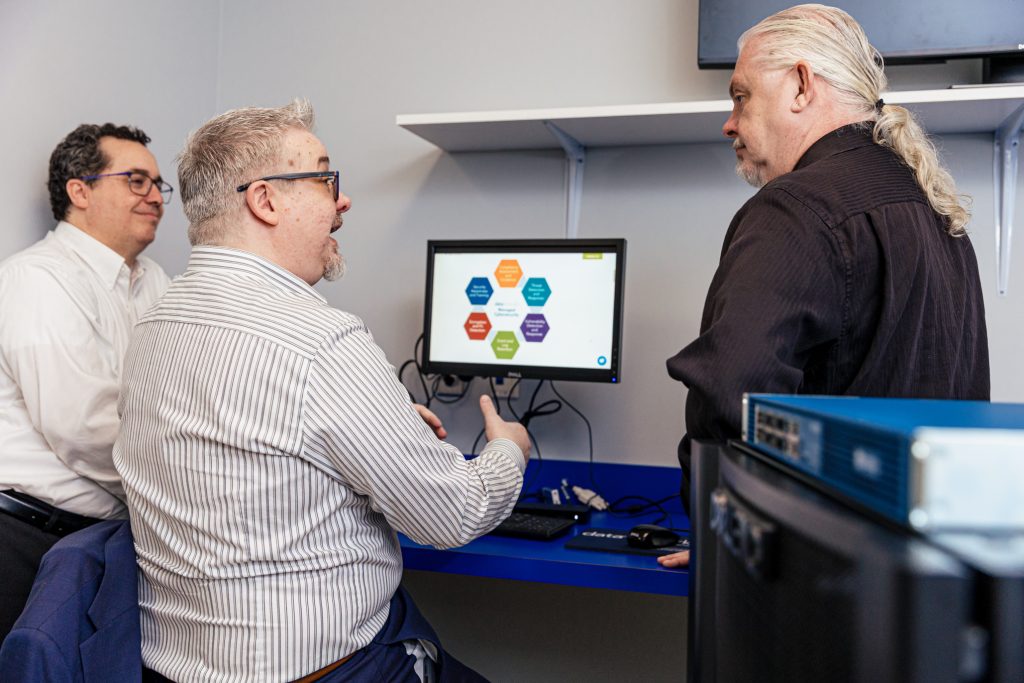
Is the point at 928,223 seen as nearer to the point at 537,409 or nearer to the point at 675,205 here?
the point at 675,205

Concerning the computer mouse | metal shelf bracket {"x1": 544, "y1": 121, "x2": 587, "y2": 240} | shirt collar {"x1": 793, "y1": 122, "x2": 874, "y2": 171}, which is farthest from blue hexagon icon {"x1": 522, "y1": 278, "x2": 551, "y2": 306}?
shirt collar {"x1": 793, "y1": 122, "x2": 874, "y2": 171}

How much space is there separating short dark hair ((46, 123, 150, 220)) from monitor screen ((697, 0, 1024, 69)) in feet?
4.97

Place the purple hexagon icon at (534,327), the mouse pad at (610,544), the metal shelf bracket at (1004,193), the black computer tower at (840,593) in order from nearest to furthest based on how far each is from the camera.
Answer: the black computer tower at (840,593) → the mouse pad at (610,544) → the metal shelf bracket at (1004,193) → the purple hexagon icon at (534,327)

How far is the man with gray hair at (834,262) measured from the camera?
41.1 inches

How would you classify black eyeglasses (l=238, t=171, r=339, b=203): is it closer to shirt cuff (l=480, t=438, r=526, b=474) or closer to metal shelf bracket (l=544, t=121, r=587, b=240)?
shirt cuff (l=480, t=438, r=526, b=474)

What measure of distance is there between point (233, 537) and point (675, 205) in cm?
152

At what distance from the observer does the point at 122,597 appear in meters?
1.14

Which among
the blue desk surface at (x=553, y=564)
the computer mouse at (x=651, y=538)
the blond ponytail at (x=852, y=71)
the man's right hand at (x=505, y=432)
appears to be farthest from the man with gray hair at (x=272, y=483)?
the blond ponytail at (x=852, y=71)

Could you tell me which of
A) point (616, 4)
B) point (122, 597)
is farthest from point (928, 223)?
point (616, 4)

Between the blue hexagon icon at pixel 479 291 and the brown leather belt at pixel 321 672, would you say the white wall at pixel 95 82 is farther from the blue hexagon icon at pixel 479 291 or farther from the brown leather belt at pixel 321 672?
the brown leather belt at pixel 321 672

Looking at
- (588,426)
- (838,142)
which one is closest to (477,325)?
(588,426)

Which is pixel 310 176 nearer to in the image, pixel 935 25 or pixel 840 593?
pixel 840 593

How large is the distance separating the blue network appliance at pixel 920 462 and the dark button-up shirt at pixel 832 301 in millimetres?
604

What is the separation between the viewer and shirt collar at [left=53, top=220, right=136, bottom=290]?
1.81 metres
